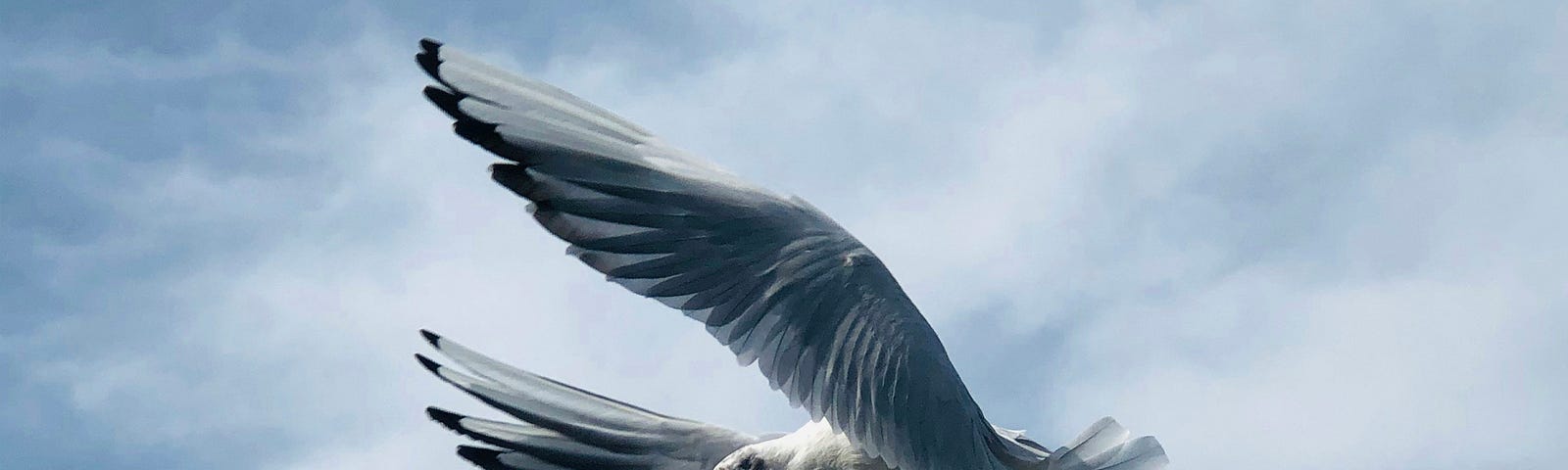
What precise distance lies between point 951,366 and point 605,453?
5.26 feet

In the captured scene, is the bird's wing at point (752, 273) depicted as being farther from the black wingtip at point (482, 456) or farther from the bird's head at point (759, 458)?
the black wingtip at point (482, 456)

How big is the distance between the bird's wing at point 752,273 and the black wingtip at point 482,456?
4.79 feet

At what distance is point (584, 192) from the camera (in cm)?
479

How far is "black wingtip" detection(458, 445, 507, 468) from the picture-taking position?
5.99 m

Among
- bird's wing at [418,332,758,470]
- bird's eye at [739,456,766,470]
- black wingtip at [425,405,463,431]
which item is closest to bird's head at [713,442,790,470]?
bird's eye at [739,456,766,470]

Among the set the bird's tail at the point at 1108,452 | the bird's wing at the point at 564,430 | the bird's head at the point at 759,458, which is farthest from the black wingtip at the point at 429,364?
the bird's tail at the point at 1108,452

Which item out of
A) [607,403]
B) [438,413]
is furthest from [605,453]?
[438,413]

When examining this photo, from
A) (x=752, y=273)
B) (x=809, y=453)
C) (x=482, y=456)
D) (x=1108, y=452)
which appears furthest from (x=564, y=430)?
(x=1108, y=452)

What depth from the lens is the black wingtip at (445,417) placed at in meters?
6.03

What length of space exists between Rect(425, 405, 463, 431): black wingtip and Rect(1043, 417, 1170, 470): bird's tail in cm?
204

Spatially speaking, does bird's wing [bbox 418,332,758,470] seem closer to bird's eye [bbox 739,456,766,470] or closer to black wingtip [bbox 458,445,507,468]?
black wingtip [bbox 458,445,507,468]

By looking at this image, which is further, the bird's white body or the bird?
the bird's white body

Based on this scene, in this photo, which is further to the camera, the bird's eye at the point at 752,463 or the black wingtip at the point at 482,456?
the black wingtip at the point at 482,456

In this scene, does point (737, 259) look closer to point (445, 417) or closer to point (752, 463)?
point (752, 463)
